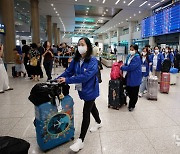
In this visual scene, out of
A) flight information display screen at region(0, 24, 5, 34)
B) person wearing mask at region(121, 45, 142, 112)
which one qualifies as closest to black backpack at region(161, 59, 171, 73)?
person wearing mask at region(121, 45, 142, 112)

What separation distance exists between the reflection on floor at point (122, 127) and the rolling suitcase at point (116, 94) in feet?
0.49

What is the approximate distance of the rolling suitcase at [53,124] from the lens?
202cm

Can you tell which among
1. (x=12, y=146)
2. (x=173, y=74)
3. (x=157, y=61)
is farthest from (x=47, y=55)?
(x=12, y=146)

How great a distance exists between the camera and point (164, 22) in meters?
11.5

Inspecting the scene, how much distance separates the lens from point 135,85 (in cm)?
346

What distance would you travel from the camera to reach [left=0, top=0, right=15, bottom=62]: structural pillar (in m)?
10.5

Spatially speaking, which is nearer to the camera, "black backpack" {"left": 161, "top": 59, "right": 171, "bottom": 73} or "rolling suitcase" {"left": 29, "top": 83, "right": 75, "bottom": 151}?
"rolling suitcase" {"left": 29, "top": 83, "right": 75, "bottom": 151}

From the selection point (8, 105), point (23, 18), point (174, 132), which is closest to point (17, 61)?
point (8, 105)

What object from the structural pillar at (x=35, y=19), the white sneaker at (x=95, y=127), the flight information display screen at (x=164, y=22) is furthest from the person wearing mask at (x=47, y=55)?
the structural pillar at (x=35, y=19)

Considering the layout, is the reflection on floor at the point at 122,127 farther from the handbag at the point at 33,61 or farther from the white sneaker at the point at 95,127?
the handbag at the point at 33,61

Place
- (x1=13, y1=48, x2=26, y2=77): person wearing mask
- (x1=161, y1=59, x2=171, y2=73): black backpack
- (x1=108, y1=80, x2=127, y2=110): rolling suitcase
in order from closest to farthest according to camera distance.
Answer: (x1=108, y1=80, x2=127, y2=110): rolling suitcase < (x1=161, y1=59, x2=171, y2=73): black backpack < (x1=13, y1=48, x2=26, y2=77): person wearing mask

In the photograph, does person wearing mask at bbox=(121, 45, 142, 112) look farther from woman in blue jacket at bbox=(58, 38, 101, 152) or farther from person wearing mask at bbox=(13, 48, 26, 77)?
person wearing mask at bbox=(13, 48, 26, 77)

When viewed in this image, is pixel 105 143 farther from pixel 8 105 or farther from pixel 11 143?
pixel 8 105

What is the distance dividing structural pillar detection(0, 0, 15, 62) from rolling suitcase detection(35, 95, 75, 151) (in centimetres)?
1044
